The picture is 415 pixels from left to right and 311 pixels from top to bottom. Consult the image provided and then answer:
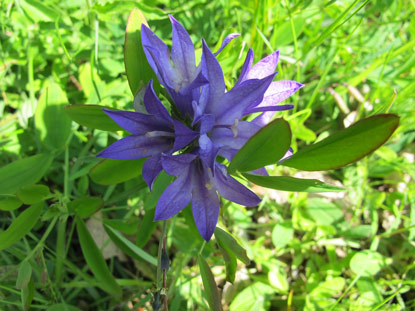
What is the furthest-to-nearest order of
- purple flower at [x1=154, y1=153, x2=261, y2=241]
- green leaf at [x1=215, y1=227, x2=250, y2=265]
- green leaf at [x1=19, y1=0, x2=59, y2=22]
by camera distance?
green leaf at [x1=19, y1=0, x2=59, y2=22]
green leaf at [x1=215, y1=227, x2=250, y2=265]
purple flower at [x1=154, y1=153, x2=261, y2=241]

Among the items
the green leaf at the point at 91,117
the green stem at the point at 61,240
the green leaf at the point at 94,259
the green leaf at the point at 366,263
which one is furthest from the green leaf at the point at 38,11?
the green leaf at the point at 366,263

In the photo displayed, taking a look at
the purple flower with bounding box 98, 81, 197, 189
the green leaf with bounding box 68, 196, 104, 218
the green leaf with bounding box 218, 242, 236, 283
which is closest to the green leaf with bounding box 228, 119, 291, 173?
the purple flower with bounding box 98, 81, 197, 189

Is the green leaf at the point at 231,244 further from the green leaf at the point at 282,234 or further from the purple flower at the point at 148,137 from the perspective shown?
the green leaf at the point at 282,234

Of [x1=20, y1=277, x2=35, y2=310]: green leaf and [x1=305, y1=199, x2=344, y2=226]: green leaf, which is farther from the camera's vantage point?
[x1=305, y1=199, x2=344, y2=226]: green leaf

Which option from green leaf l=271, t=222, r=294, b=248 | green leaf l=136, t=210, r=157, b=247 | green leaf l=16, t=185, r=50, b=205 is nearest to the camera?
green leaf l=16, t=185, r=50, b=205

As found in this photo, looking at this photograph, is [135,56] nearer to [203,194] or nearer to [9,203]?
[203,194]

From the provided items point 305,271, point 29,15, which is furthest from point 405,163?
point 29,15

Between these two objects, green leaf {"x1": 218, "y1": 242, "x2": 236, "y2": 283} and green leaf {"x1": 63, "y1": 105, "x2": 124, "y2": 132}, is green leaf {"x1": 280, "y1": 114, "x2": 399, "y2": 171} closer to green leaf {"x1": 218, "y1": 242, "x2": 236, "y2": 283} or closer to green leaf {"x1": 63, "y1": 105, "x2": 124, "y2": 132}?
green leaf {"x1": 218, "y1": 242, "x2": 236, "y2": 283}
